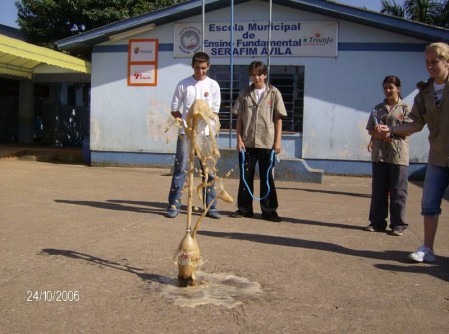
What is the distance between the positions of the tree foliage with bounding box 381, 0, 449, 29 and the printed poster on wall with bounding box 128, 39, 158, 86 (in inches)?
763

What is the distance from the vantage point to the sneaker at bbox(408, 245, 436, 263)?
4.28 meters

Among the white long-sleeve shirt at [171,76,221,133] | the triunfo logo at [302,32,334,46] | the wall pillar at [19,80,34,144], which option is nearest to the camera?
the white long-sleeve shirt at [171,76,221,133]

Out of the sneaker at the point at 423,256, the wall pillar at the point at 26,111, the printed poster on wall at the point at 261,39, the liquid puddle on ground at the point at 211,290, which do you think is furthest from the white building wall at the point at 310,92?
the liquid puddle on ground at the point at 211,290

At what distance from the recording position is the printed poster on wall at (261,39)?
475 inches

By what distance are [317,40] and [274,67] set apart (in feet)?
3.94

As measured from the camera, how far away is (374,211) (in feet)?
18.5

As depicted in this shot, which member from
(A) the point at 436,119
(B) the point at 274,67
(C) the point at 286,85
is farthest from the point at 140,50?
(A) the point at 436,119

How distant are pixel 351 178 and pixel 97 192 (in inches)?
245

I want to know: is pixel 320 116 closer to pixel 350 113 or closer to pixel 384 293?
pixel 350 113

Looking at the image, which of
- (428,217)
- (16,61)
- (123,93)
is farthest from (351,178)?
(16,61)

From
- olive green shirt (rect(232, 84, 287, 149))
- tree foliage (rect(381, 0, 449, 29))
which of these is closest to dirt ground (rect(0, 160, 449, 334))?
olive green shirt (rect(232, 84, 287, 149))

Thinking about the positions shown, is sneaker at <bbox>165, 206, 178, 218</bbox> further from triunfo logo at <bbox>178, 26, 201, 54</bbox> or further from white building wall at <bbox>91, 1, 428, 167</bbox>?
triunfo logo at <bbox>178, 26, 201, 54</bbox>

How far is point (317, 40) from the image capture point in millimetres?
12078
